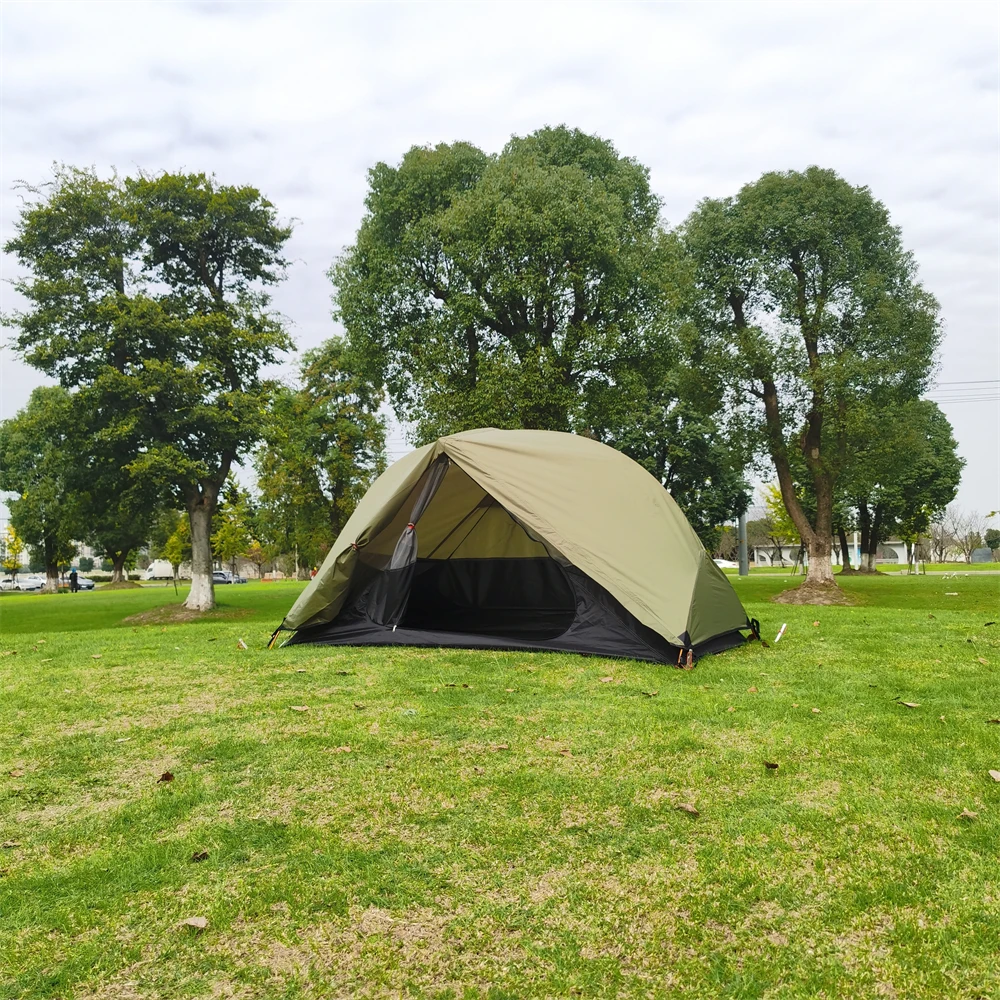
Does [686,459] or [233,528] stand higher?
[686,459]

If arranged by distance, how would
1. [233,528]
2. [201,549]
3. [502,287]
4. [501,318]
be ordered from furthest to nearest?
[233,528], [201,549], [501,318], [502,287]

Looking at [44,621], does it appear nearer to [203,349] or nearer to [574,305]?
[203,349]

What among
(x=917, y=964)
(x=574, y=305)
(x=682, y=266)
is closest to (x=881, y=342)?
(x=682, y=266)

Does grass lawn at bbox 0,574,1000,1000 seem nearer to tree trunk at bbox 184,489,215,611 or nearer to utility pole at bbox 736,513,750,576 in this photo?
tree trunk at bbox 184,489,215,611

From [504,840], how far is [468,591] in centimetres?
705

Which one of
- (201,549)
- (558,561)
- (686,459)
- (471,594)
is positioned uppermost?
(686,459)

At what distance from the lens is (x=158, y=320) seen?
16.8 m

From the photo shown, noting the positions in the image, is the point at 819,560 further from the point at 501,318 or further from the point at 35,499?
the point at 35,499

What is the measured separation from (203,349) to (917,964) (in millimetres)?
18331

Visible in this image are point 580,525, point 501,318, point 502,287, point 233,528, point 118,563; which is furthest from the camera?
point 118,563

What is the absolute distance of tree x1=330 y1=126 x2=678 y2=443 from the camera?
15.2m

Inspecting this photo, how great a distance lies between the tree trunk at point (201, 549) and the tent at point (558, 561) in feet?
38.6

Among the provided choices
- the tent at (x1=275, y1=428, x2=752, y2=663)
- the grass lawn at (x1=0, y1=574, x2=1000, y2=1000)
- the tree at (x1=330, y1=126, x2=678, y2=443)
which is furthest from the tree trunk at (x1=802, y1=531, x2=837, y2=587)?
the grass lawn at (x1=0, y1=574, x2=1000, y2=1000)

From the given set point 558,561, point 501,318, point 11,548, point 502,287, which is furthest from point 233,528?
point 558,561
